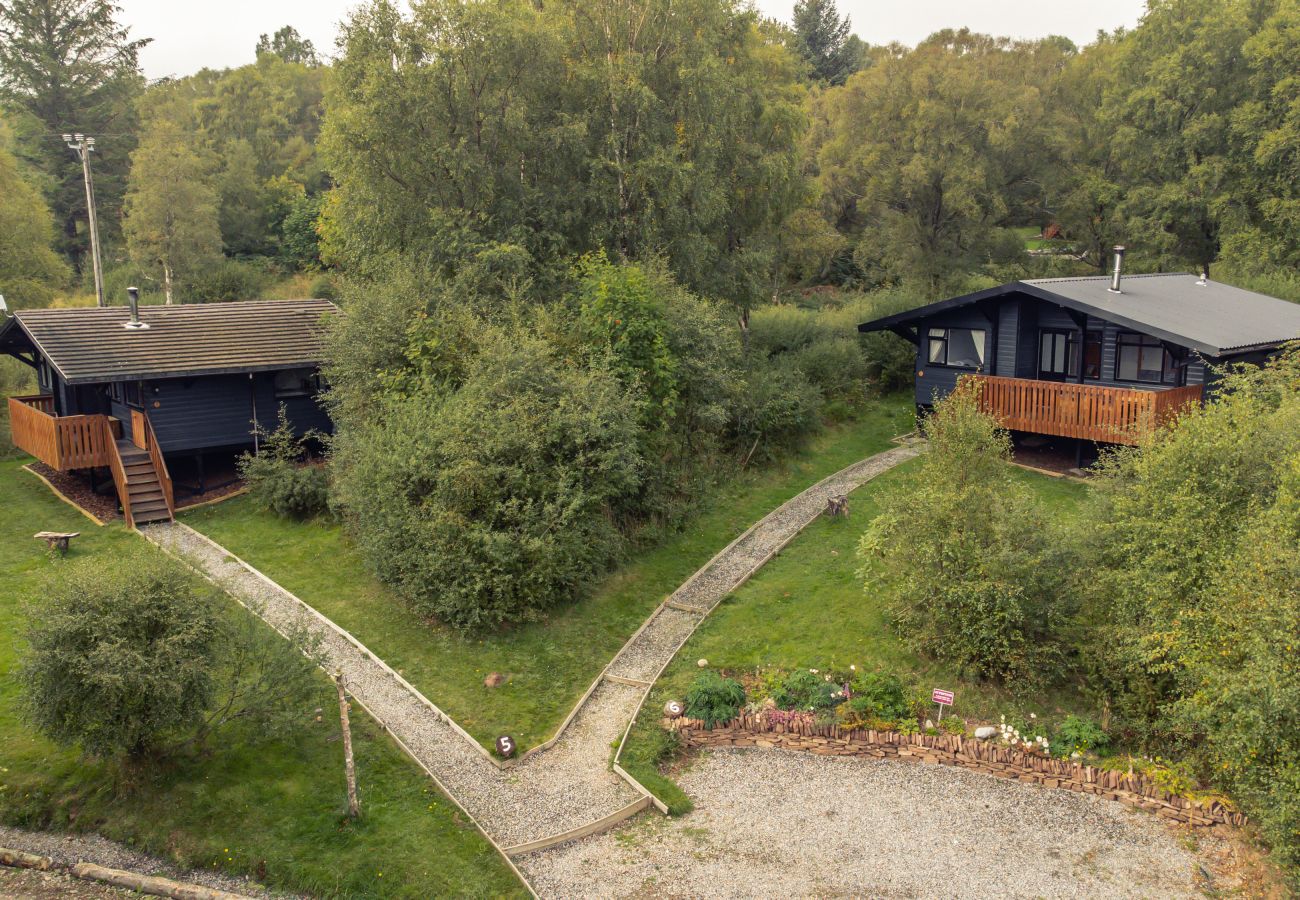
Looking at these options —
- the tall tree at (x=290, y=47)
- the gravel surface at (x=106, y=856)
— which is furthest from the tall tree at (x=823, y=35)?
the gravel surface at (x=106, y=856)

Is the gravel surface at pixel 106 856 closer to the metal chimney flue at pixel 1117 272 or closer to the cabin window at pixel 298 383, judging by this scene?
the cabin window at pixel 298 383

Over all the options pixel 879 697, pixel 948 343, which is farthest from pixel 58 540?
pixel 948 343

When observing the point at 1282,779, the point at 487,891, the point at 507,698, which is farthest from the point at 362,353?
the point at 1282,779


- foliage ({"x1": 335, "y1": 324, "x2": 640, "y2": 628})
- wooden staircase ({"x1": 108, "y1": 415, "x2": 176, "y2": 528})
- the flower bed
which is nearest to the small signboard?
the flower bed

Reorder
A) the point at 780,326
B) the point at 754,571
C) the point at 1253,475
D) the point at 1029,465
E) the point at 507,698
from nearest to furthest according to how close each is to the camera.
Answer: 1. the point at 1253,475
2. the point at 507,698
3. the point at 754,571
4. the point at 1029,465
5. the point at 780,326

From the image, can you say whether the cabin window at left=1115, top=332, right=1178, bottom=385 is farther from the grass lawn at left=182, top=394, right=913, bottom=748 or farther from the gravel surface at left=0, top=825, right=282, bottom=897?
the gravel surface at left=0, top=825, right=282, bottom=897

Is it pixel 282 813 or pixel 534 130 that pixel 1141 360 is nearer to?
pixel 534 130

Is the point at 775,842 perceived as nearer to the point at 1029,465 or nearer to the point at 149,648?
the point at 149,648
